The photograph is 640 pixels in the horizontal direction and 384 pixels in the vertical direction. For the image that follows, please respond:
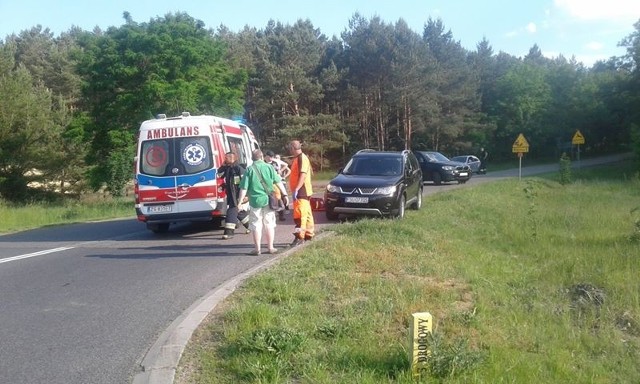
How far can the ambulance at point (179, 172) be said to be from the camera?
13906 millimetres

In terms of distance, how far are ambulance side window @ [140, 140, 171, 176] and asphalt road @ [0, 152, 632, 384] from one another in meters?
1.49

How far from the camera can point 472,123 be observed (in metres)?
64.4

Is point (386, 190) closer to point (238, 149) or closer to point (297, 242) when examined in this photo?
point (238, 149)

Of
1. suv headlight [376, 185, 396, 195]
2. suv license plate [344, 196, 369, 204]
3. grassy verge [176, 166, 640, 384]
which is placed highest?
suv headlight [376, 185, 396, 195]

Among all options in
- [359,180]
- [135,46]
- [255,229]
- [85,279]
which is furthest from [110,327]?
[135,46]

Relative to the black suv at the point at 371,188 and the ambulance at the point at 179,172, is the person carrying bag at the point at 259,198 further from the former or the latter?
the black suv at the point at 371,188

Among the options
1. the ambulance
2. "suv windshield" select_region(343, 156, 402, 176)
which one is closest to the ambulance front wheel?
the ambulance

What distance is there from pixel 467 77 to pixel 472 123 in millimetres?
5000

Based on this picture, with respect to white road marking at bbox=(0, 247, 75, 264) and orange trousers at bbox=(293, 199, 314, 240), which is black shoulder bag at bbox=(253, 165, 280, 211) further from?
white road marking at bbox=(0, 247, 75, 264)

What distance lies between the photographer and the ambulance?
13906mm

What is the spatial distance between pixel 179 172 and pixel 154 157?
0.67m

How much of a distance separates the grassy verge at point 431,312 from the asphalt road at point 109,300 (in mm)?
440

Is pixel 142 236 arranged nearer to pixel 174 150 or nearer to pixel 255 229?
pixel 174 150

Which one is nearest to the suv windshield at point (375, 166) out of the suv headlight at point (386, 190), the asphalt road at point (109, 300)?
the suv headlight at point (386, 190)
